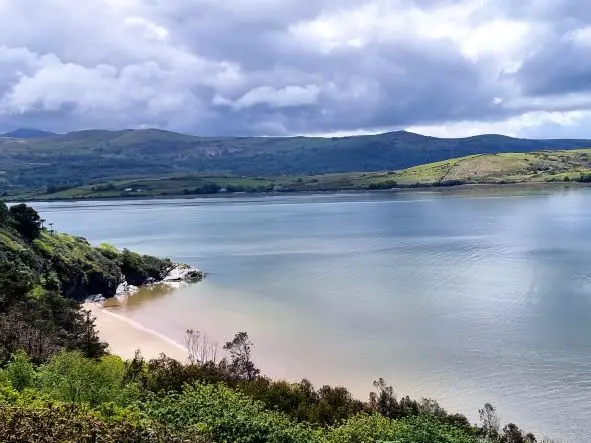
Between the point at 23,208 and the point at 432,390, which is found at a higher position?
the point at 23,208

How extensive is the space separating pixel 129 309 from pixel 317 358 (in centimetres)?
2845

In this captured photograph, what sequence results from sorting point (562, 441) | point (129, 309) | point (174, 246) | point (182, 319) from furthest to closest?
1. point (174, 246)
2. point (129, 309)
3. point (182, 319)
4. point (562, 441)

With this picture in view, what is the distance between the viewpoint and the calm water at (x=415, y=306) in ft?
131

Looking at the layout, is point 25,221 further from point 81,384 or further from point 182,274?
point 81,384

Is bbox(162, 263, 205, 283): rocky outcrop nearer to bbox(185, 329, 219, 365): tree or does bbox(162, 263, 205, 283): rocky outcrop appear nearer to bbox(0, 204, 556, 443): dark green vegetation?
bbox(185, 329, 219, 365): tree

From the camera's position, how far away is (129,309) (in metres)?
67.3

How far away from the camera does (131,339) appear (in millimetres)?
54250

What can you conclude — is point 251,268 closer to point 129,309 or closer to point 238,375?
point 129,309

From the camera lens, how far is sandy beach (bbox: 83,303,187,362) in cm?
4947

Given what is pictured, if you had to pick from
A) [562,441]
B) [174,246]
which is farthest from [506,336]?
[174,246]

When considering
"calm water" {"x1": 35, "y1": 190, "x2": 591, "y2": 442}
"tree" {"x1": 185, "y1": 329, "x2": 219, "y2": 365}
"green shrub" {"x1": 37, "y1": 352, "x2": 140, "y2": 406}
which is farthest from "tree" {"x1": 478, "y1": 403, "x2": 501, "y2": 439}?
"tree" {"x1": 185, "y1": 329, "x2": 219, "y2": 365}

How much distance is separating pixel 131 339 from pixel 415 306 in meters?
27.6

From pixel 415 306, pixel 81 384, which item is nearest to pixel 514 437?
pixel 81 384

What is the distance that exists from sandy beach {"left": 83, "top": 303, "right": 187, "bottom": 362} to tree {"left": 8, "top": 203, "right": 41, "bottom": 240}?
1308cm
